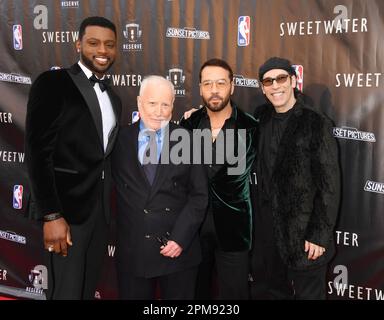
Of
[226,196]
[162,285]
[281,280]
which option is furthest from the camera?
[281,280]

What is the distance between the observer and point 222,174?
8.01 feet

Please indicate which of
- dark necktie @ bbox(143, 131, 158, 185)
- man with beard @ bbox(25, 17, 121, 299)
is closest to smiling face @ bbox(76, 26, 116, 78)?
man with beard @ bbox(25, 17, 121, 299)

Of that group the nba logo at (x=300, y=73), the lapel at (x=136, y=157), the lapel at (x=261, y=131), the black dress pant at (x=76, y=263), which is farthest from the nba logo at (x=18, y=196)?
the nba logo at (x=300, y=73)

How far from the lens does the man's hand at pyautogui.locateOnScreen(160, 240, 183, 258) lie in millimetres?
2105

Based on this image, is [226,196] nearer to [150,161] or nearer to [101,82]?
[150,161]

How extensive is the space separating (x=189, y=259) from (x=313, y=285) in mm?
809

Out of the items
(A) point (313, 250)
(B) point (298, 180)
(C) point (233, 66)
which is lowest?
(A) point (313, 250)

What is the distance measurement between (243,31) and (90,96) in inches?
58.5

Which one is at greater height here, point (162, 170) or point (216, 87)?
point (216, 87)

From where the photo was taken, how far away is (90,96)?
2271 mm

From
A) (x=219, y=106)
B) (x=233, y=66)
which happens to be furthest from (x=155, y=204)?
(x=233, y=66)

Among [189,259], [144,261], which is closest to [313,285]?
[189,259]

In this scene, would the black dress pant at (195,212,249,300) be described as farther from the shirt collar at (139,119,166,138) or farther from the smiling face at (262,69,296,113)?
the smiling face at (262,69,296,113)

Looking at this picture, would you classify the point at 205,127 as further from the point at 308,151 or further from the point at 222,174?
the point at 308,151
